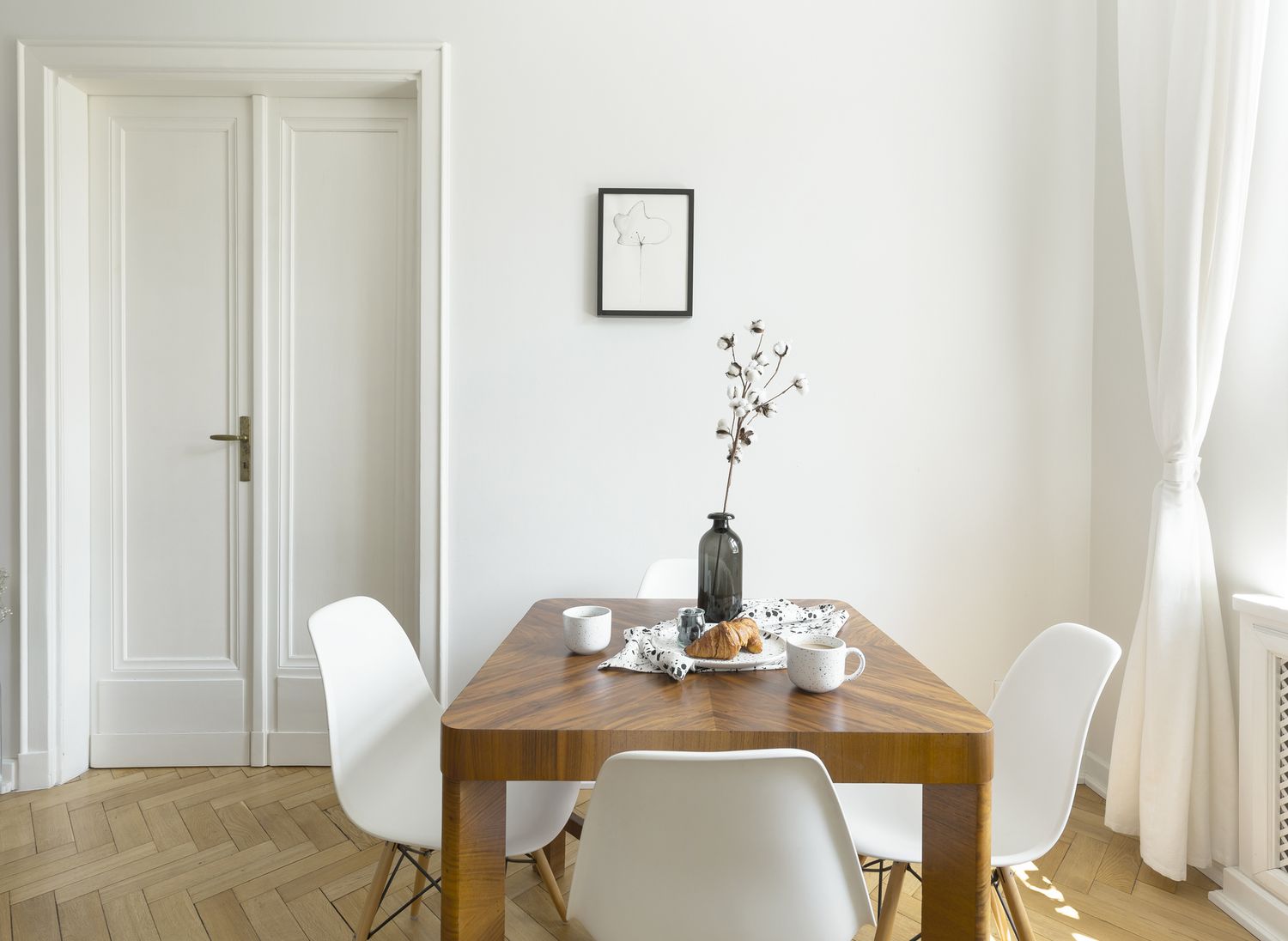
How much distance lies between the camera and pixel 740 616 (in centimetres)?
158

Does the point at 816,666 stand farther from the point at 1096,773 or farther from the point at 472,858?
the point at 1096,773

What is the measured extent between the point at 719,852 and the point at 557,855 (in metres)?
1.12

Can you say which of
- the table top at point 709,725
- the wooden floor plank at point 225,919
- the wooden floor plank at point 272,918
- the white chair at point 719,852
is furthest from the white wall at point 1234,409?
the wooden floor plank at point 225,919

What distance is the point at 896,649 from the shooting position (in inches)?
58.8

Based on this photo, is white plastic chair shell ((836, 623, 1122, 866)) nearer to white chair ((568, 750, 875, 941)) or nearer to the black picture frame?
white chair ((568, 750, 875, 941))

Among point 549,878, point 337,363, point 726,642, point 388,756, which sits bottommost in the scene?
point 549,878

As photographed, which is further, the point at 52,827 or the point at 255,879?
the point at 52,827

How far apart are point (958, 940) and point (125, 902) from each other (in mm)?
1923

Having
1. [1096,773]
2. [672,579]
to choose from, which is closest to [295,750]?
[672,579]

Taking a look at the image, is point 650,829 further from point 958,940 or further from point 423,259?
point 423,259

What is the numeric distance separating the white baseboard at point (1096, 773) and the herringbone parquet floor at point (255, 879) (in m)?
0.05

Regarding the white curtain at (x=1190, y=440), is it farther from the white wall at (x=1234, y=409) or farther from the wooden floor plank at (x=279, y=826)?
the wooden floor plank at (x=279, y=826)

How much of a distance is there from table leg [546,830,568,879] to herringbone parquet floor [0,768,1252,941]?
0.14 ft

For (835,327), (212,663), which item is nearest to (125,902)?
(212,663)
